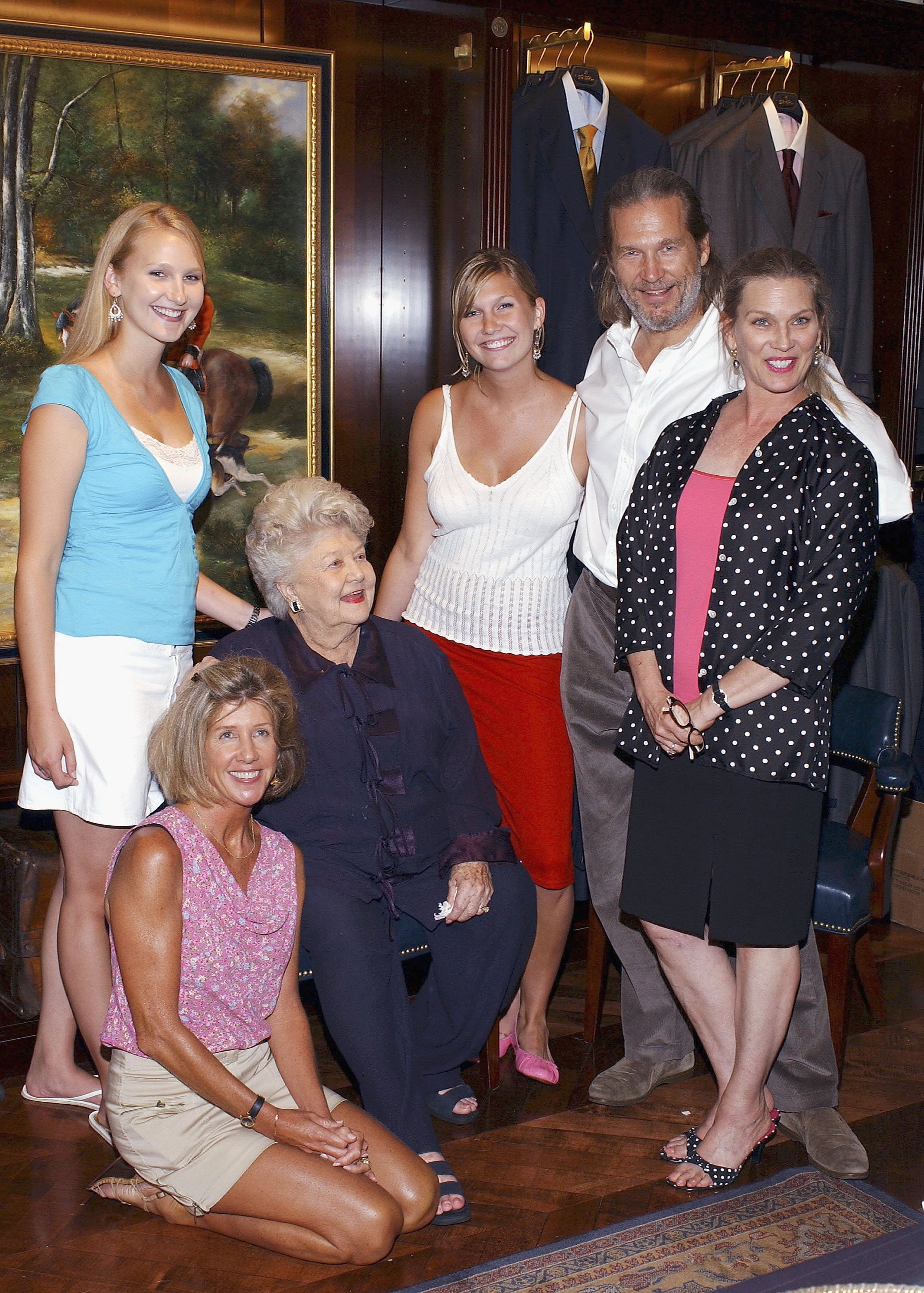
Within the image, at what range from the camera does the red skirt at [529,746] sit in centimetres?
303

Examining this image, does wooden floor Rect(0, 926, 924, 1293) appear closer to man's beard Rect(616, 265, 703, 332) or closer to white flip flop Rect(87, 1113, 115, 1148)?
white flip flop Rect(87, 1113, 115, 1148)

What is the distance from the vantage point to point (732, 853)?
250 cm

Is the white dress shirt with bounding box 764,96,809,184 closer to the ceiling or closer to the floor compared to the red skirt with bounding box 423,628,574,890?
closer to the ceiling

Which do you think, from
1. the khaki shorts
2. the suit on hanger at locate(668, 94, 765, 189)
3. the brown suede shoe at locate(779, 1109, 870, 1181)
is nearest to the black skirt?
the brown suede shoe at locate(779, 1109, 870, 1181)

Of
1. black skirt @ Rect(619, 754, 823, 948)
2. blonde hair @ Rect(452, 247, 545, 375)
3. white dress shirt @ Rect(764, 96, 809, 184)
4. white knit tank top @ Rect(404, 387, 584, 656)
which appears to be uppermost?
white dress shirt @ Rect(764, 96, 809, 184)

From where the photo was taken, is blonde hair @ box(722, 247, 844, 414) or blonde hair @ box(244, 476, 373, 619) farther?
blonde hair @ box(244, 476, 373, 619)

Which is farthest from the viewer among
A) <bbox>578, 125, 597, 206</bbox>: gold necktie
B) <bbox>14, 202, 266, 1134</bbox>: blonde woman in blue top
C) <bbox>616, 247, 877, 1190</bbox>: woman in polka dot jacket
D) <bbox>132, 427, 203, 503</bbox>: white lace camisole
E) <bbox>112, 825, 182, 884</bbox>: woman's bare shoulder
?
<bbox>578, 125, 597, 206</bbox>: gold necktie

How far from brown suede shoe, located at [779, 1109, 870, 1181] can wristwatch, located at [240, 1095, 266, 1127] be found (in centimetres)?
117

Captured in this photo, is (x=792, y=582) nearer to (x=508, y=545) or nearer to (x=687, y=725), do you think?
(x=687, y=725)

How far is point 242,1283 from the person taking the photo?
2338mm

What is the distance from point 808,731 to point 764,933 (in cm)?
39

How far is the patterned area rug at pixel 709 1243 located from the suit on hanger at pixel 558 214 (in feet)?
6.65

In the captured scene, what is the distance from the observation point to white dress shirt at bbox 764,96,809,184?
3.71m

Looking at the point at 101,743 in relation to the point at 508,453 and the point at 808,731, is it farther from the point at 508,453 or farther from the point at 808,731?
the point at 808,731
